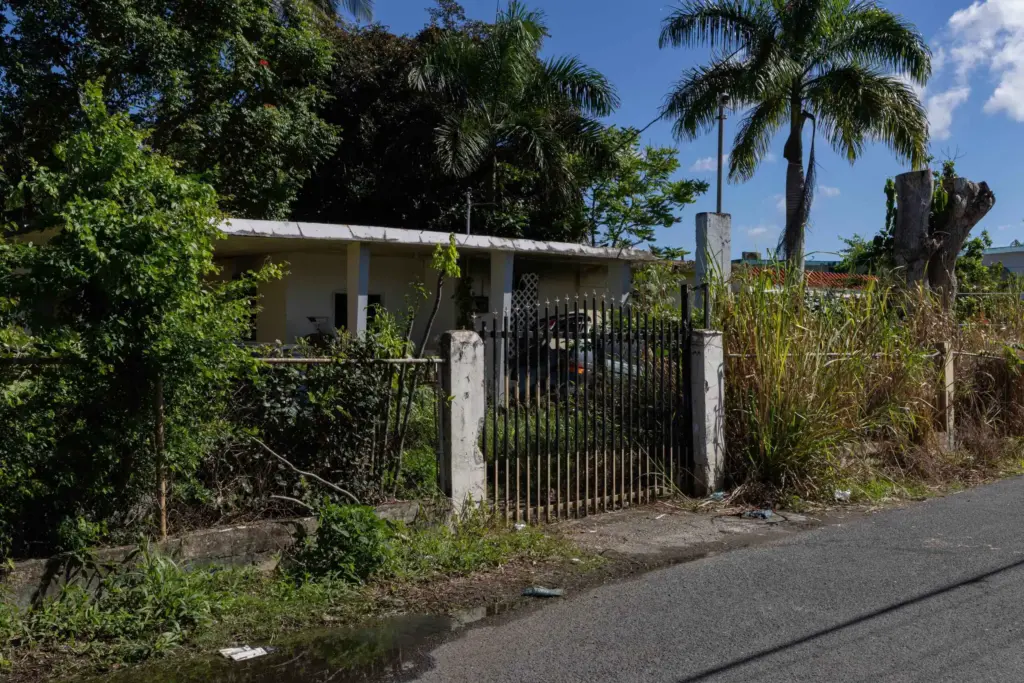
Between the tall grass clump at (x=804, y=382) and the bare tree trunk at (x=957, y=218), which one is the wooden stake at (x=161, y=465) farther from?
the bare tree trunk at (x=957, y=218)

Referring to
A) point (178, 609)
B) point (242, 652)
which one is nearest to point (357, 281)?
point (178, 609)

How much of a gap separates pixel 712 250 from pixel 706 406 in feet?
6.07

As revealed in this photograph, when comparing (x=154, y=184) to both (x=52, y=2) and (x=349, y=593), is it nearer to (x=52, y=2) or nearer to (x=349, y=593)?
(x=349, y=593)

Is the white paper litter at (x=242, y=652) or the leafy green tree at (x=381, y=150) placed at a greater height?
the leafy green tree at (x=381, y=150)

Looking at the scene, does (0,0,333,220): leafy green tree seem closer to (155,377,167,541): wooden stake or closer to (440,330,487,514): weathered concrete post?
(440,330,487,514): weathered concrete post

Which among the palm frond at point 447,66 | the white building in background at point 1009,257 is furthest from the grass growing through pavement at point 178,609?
the white building in background at point 1009,257

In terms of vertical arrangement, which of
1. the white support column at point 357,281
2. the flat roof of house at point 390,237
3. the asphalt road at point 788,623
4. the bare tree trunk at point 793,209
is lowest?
the asphalt road at point 788,623

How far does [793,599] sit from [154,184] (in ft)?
16.1

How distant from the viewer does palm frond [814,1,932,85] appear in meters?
19.1

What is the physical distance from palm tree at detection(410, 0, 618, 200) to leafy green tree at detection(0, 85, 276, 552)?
48.3 ft

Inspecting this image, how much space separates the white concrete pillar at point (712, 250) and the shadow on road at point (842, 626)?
4096 millimetres

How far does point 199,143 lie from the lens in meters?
16.7

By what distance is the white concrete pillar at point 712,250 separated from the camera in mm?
9625

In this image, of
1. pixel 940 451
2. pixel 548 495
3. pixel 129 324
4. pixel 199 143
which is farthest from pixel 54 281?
pixel 199 143
